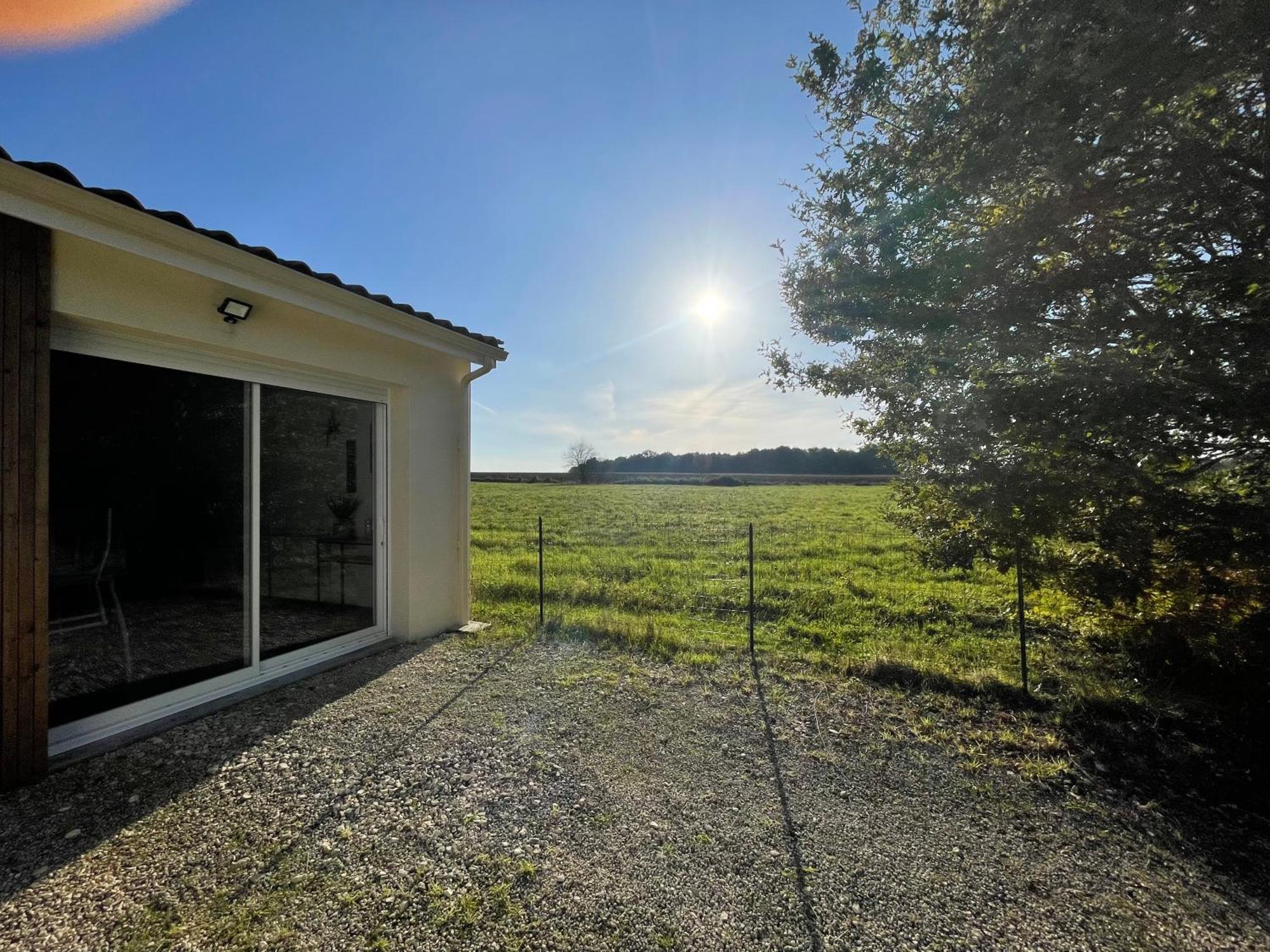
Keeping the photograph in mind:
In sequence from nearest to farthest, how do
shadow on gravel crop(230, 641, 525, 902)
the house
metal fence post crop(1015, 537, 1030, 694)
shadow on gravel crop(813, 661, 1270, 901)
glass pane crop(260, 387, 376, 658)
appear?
shadow on gravel crop(230, 641, 525, 902)
shadow on gravel crop(813, 661, 1270, 901)
the house
metal fence post crop(1015, 537, 1030, 694)
glass pane crop(260, 387, 376, 658)

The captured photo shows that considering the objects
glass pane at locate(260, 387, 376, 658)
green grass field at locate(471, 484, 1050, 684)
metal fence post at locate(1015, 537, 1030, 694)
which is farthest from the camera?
green grass field at locate(471, 484, 1050, 684)

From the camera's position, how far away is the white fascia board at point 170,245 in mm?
2369

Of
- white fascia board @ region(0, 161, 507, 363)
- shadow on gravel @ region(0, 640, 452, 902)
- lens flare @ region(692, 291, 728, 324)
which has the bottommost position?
shadow on gravel @ region(0, 640, 452, 902)

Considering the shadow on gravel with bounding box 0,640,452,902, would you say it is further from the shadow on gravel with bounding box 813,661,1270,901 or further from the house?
the shadow on gravel with bounding box 813,661,1270,901

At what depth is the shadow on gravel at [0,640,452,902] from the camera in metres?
2.13

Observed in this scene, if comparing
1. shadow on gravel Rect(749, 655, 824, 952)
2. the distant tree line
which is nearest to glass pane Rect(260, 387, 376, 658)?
shadow on gravel Rect(749, 655, 824, 952)

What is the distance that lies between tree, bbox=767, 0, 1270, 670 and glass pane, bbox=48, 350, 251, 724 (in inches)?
184

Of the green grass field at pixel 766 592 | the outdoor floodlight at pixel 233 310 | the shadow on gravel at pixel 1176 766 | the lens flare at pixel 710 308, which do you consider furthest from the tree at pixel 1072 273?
the outdoor floodlight at pixel 233 310

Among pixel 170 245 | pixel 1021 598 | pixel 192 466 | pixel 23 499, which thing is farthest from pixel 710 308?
pixel 23 499

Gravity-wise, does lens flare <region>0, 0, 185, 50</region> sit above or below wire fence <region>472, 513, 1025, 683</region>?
above

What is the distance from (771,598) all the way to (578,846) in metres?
5.50

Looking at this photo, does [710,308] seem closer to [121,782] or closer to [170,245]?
[170,245]

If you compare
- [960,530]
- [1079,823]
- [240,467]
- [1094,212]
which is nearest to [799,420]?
[960,530]

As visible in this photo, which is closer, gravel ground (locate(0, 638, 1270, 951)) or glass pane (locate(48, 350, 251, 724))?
gravel ground (locate(0, 638, 1270, 951))
